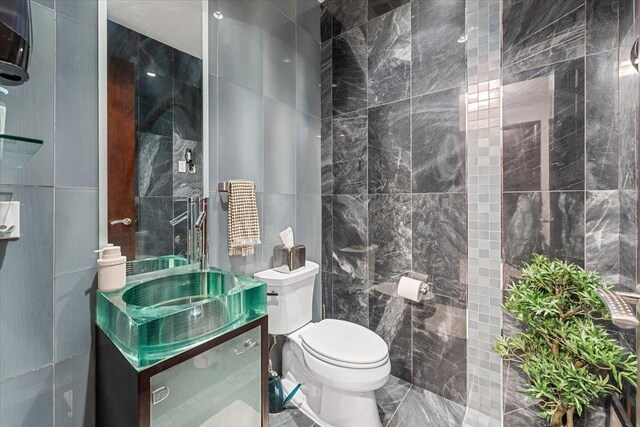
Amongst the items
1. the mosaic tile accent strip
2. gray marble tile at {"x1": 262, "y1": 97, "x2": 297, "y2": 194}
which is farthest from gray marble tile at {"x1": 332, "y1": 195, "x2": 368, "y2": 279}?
the mosaic tile accent strip

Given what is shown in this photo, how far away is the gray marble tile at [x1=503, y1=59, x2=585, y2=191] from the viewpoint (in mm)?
1240

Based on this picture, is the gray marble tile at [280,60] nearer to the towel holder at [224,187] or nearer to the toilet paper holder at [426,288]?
the towel holder at [224,187]

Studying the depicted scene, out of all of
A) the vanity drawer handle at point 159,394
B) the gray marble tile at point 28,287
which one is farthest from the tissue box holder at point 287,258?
the gray marble tile at point 28,287

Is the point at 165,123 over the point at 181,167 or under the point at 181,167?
over

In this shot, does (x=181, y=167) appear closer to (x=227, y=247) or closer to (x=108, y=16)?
(x=227, y=247)

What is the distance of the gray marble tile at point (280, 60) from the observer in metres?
1.71

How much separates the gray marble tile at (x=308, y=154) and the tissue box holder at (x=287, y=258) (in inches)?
17.6

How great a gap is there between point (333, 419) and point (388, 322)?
2.20 ft

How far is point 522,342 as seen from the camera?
126cm

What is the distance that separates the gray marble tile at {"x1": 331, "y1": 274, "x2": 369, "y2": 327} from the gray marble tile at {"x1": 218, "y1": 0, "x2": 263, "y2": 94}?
4.79ft

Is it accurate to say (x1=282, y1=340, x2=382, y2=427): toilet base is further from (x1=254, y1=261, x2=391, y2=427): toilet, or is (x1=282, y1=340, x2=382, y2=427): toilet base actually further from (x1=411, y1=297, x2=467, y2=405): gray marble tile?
(x1=411, y1=297, x2=467, y2=405): gray marble tile

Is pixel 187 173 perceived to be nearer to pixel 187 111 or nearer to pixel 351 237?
pixel 187 111

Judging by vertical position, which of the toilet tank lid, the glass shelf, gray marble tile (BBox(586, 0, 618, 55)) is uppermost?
gray marble tile (BBox(586, 0, 618, 55))

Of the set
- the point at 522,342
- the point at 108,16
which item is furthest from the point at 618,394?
the point at 108,16
